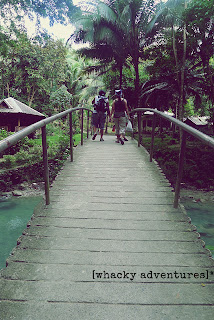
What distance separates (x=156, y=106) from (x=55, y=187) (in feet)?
69.3

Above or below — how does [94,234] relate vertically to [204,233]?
above

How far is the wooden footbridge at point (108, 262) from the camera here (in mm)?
1542

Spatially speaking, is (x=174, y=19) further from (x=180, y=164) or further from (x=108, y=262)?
(x=108, y=262)

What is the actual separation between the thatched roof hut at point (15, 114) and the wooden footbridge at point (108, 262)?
15079 millimetres

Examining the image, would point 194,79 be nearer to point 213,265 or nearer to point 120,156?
point 120,156

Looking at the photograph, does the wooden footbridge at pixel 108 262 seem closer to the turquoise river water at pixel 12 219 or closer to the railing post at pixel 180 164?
the railing post at pixel 180 164

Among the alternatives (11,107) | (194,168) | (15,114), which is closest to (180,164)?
(194,168)

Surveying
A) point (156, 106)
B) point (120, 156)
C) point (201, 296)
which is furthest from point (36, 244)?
point (156, 106)

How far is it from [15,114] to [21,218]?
8914mm

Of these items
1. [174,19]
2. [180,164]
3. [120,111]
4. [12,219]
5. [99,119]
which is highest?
[174,19]

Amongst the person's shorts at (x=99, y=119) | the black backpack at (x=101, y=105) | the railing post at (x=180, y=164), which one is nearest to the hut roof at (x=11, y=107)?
the person's shorts at (x=99, y=119)

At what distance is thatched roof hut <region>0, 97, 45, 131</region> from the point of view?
16797 millimetres

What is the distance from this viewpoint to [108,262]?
1961 mm

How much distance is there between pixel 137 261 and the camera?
1.98m
